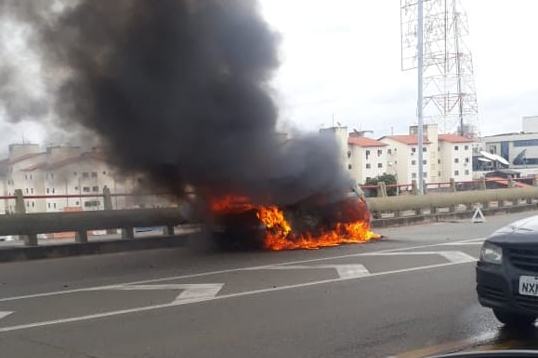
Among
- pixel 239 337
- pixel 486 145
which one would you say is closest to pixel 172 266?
pixel 239 337

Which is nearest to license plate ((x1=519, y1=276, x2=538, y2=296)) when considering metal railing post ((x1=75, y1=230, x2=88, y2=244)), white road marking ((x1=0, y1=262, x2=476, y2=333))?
white road marking ((x1=0, y1=262, x2=476, y2=333))

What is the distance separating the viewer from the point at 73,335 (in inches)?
238

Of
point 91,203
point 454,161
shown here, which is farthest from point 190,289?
point 454,161

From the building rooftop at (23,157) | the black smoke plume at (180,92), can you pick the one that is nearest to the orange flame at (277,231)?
the black smoke plume at (180,92)

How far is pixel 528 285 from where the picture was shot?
513cm

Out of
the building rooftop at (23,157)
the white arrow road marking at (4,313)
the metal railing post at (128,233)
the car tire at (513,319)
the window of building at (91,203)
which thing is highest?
the building rooftop at (23,157)

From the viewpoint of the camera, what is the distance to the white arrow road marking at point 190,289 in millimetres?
7805

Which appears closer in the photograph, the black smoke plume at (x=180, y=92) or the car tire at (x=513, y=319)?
the car tire at (x=513, y=319)

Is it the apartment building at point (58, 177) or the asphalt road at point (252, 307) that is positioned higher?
the apartment building at point (58, 177)

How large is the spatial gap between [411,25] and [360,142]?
6.18m

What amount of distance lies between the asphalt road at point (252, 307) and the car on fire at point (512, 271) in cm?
37

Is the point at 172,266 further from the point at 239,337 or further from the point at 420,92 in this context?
the point at 420,92

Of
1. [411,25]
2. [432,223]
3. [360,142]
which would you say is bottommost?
[432,223]

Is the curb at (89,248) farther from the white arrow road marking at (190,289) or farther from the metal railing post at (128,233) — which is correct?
the white arrow road marking at (190,289)
